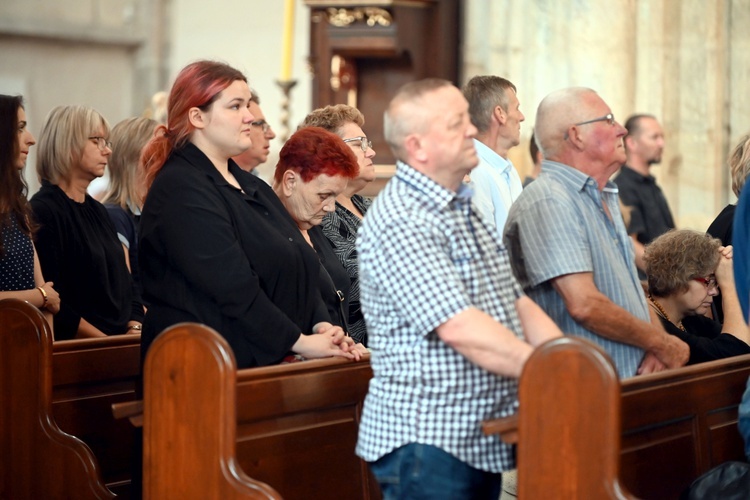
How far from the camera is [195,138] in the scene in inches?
135

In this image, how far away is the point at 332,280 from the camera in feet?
13.0

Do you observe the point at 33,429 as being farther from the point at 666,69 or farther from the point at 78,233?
the point at 666,69

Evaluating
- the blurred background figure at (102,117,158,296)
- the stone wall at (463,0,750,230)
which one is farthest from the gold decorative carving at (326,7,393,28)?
the blurred background figure at (102,117,158,296)

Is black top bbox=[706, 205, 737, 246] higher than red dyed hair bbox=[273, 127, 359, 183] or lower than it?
lower

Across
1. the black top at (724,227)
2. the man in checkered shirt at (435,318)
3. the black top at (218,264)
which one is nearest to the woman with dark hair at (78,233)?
the black top at (218,264)

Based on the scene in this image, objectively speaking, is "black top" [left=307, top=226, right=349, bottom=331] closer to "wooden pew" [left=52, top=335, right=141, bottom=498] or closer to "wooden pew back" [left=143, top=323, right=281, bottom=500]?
"wooden pew" [left=52, top=335, right=141, bottom=498]

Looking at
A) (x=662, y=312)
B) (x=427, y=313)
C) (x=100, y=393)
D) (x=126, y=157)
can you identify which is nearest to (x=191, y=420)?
(x=427, y=313)

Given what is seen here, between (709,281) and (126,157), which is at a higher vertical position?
(126,157)

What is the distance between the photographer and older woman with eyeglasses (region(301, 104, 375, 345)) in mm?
4164

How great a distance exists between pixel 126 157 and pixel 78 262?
0.69m

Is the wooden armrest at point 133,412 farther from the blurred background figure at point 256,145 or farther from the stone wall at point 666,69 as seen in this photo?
the stone wall at point 666,69

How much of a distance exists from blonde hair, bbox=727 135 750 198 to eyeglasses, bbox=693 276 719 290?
0.51 m

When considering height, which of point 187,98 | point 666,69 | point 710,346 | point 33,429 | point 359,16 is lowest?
point 33,429

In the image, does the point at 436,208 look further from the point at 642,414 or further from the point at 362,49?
the point at 362,49
